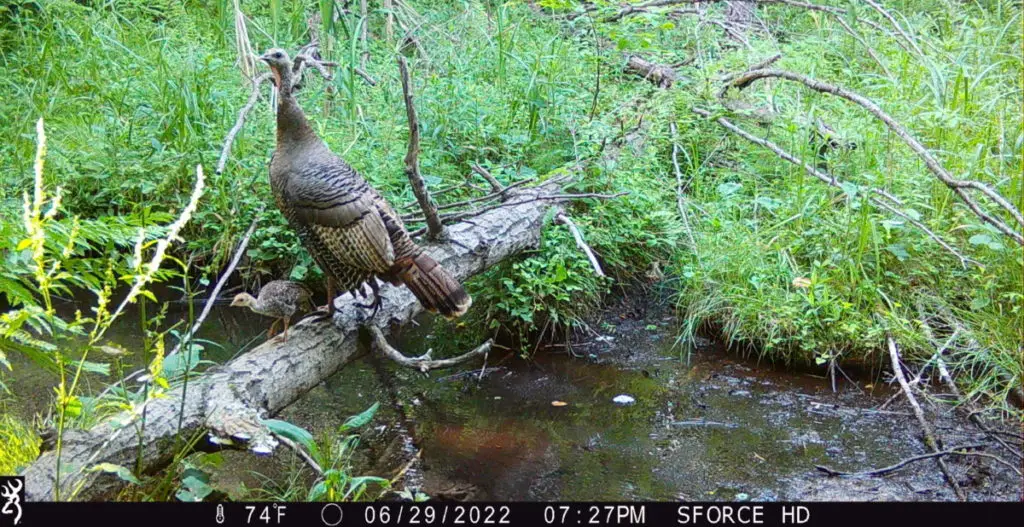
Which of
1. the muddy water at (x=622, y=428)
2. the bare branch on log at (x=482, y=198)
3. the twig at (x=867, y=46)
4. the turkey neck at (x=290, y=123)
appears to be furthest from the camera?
the twig at (x=867, y=46)

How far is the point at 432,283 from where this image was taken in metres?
3.72

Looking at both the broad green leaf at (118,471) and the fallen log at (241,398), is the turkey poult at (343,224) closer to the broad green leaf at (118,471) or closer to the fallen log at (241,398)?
the fallen log at (241,398)

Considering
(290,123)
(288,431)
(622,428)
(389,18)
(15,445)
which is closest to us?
(288,431)

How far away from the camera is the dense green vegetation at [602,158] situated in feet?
13.9

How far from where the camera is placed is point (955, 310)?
4.15 metres

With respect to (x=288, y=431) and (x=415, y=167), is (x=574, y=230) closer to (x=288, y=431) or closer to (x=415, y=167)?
(x=415, y=167)

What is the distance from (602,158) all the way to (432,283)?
1.79 metres

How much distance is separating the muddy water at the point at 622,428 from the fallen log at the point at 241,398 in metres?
0.37

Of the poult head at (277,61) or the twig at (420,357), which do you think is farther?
the poult head at (277,61)

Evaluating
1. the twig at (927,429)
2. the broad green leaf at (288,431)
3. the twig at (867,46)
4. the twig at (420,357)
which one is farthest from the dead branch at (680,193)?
the broad green leaf at (288,431)

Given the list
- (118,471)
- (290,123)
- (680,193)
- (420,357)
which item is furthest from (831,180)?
(118,471)

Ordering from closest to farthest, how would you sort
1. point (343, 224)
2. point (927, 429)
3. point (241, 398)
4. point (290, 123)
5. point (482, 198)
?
point (241, 398)
point (927, 429)
point (343, 224)
point (290, 123)
point (482, 198)

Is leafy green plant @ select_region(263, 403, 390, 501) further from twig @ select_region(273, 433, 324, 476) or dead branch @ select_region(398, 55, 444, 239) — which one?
dead branch @ select_region(398, 55, 444, 239)

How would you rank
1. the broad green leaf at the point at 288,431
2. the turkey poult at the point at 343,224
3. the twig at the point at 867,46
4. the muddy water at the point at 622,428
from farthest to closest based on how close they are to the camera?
the twig at the point at 867,46 < the turkey poult at the point at 343,224 < the muddy water at the point at 622,428 < the broad green leaf at the point at 288,431
